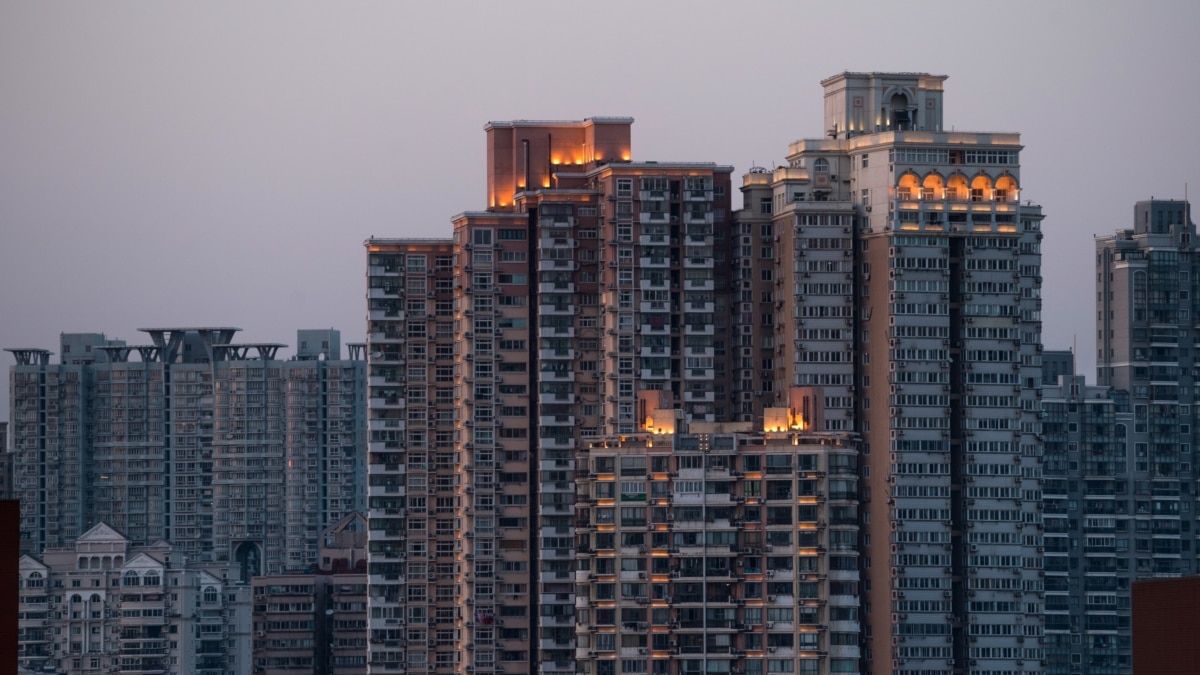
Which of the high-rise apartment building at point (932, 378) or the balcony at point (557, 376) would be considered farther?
the balcony at point (557, 376)

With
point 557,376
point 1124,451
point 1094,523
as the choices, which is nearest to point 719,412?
point 557,376

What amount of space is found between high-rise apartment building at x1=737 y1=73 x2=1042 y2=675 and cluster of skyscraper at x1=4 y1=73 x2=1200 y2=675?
11 cm

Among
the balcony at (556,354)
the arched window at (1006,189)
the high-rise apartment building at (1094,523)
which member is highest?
the arched window at (1006,189)

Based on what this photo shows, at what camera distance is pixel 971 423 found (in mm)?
113312

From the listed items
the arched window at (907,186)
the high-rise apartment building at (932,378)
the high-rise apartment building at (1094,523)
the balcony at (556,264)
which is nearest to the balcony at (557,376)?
the balcony at (556,264)

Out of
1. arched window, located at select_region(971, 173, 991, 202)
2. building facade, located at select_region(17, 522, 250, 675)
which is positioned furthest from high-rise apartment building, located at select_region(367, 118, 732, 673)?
building facade, located at select_region(17, 522, 250, 675)

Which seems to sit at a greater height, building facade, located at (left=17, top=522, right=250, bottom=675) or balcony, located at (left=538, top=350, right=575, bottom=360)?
balcony, located at (left=538, top=350, right=575, bottom=360)

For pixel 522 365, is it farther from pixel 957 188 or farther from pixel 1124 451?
pixel 1124 451

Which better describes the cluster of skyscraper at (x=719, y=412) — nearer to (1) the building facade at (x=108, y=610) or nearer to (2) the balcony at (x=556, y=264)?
(2) the balcony at (x=556, y=264)

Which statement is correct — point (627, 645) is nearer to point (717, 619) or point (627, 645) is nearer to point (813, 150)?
point (717, 619)

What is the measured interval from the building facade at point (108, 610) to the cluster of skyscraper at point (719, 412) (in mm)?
57532

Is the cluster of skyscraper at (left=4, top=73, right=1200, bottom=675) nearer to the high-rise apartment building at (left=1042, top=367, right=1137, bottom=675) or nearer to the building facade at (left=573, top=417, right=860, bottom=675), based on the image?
the building facade at (left=573, top=417, right=860, bottom=675)

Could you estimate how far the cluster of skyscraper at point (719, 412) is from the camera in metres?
105

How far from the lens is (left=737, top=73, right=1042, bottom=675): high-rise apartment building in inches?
4427
